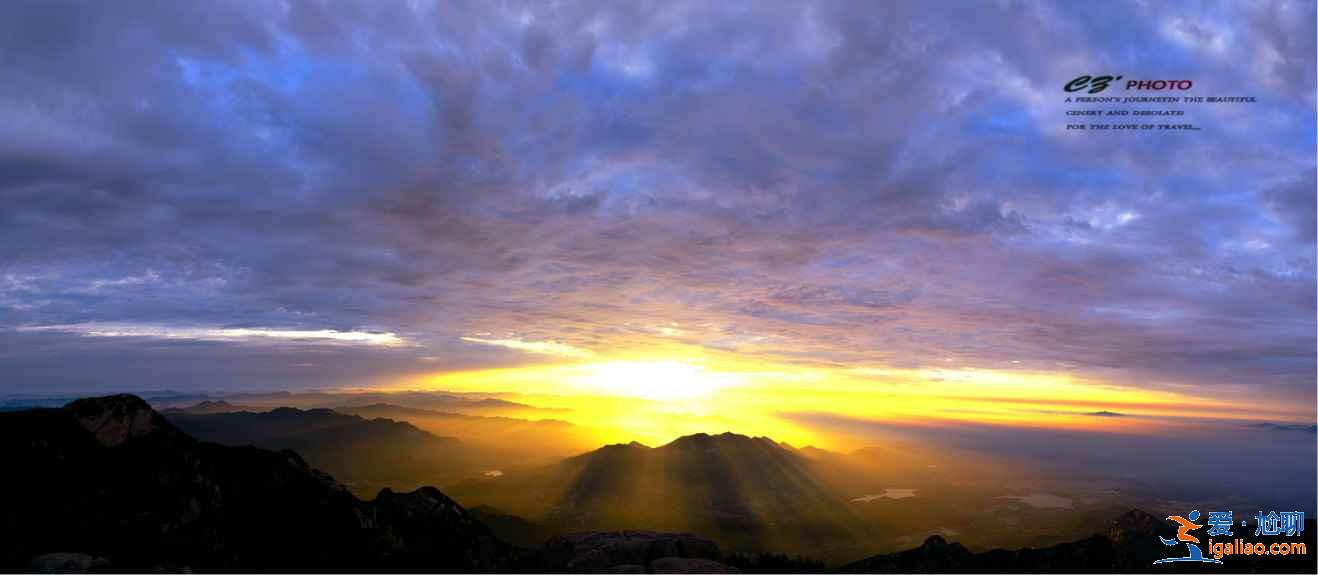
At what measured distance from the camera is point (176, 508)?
5800cm

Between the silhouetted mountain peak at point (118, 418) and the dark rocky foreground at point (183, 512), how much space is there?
4.2 inches

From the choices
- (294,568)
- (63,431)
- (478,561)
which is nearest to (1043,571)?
(478,561)

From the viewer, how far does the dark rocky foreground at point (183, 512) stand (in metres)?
49.8

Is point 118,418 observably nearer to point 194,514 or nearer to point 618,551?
point 194,514

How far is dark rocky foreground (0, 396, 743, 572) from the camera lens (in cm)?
4975

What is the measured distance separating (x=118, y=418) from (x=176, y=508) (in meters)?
13.5

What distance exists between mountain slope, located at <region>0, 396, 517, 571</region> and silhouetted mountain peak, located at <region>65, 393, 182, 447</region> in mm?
98

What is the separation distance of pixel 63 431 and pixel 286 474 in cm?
2007

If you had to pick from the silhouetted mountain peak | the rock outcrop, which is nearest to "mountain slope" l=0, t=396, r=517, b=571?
the silhouetted mountain peak

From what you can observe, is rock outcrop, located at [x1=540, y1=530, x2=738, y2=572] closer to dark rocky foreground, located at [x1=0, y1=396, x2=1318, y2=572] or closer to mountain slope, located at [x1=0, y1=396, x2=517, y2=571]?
dark rocky foreground, located at [x1=0, y1=396, x2=1318, y2=572]

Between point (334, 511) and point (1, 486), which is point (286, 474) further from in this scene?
point (1, 486)

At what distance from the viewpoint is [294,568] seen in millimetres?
62844

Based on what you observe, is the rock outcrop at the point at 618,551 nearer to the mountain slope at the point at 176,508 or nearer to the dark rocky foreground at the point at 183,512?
the dark rocky foreground at the point at 183,512

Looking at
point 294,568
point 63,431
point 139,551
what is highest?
point 63,431
